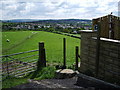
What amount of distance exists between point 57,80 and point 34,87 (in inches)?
39.8

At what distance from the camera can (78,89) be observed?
4.95 metres

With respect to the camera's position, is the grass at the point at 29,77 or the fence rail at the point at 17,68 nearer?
the grass at the point at 29,77

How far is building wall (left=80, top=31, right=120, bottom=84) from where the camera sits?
16.8 ft

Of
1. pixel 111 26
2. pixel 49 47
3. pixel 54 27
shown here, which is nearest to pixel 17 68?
pixel 111 26

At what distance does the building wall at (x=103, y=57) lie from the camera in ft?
16.8

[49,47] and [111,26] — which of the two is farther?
[49,47]

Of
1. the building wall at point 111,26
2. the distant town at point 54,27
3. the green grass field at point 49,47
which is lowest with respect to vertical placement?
the green grass field at point 49,47

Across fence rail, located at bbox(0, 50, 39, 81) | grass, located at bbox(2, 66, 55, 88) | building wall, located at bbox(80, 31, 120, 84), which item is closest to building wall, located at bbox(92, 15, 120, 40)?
building wall, located at bbox(80, 31, 120, 84)

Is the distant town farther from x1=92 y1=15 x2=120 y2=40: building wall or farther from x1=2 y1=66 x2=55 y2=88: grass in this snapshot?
x1=2 y1=66 x2=55 y2=88: grass

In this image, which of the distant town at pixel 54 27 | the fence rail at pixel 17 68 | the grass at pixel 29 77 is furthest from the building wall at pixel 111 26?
the distant town at pixel 54 27

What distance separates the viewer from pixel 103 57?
5.60 metres

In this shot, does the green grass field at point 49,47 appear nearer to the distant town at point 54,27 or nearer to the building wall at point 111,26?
the building wall at point 111,26

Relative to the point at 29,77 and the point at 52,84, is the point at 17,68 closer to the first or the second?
the point at 29,77

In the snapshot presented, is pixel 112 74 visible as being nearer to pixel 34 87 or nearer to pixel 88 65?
pixel 88 65
